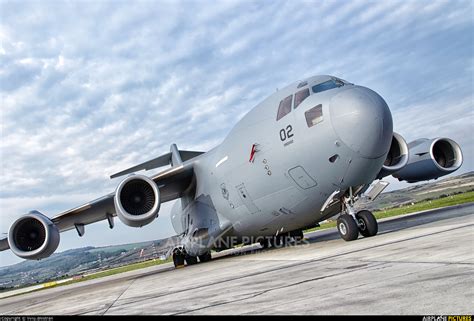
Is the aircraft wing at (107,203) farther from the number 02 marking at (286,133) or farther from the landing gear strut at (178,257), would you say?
the number 02 marking at (286,133)

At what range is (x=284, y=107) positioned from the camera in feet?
32.0

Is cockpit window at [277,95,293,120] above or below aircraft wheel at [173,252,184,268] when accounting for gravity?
above

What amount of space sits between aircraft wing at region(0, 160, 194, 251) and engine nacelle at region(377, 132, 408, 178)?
5935mm

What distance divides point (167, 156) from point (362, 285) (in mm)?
14545

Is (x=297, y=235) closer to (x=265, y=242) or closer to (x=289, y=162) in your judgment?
(x=265, y=242)

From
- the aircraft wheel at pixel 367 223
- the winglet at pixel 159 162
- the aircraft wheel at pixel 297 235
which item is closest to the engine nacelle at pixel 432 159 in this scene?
the aircraft wheel at pixel 297 235

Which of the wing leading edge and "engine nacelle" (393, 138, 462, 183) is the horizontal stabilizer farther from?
"engine nacelle" (393, 138, 462, 183)

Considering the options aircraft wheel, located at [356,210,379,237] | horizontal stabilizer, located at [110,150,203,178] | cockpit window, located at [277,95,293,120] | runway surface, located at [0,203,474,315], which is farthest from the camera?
horizontal stabilizer, located at [110,150,203,178]

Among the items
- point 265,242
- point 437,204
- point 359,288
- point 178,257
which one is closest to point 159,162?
point 178,257

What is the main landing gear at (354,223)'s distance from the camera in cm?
899

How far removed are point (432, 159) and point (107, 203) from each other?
32.9 feet

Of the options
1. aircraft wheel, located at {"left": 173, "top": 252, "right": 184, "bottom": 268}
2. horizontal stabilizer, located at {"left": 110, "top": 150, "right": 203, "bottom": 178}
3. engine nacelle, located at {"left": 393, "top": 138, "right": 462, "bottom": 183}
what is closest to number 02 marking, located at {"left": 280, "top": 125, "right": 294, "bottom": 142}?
engine nacelle, located at {"left": 393, "top": 138, "right": 462, "bottom": 183}

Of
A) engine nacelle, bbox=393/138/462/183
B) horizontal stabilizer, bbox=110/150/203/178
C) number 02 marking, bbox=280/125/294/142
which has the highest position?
horizontal stabilizer, bbox=110/150/203/178

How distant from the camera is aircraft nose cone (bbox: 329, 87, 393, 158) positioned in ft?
27.0
